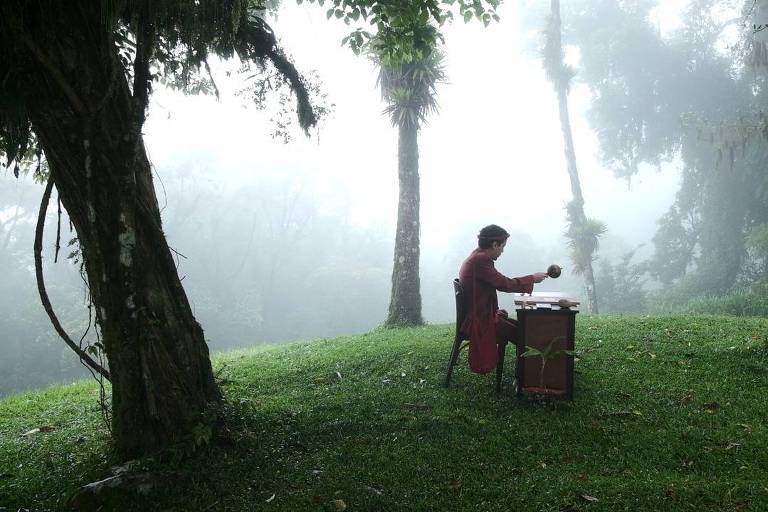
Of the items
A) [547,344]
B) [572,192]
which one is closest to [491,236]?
[547,344]

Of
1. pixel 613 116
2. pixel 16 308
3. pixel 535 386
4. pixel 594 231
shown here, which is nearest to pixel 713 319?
pixel 535 386

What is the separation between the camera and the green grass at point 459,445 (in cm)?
310

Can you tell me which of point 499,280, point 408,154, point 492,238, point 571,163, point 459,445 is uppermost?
point 571,163

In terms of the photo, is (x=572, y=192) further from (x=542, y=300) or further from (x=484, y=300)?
(x=484, y=300)

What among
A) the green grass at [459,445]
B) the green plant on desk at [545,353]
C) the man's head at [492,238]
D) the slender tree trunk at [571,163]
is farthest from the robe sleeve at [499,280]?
the slender tree trunk at [571,163]

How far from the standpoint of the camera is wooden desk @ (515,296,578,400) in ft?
14.2

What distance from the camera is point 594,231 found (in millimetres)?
18047

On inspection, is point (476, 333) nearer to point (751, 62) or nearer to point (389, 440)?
point (389, 440)

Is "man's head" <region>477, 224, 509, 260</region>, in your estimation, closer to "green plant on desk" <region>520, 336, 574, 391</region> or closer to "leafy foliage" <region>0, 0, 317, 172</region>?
"green plant on desk" <region>520, 336, 574, 391</region>

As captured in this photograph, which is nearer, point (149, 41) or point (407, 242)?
point (149, 41)

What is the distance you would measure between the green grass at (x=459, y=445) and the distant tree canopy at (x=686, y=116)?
19.6 meters

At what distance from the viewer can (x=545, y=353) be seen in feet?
14.1

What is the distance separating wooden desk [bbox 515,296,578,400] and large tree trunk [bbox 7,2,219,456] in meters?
2.69

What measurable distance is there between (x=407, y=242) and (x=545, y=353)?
587cm
